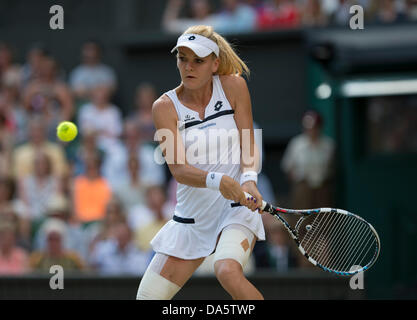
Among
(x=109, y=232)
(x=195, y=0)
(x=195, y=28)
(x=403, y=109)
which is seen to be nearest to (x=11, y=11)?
(x=195, y=0)

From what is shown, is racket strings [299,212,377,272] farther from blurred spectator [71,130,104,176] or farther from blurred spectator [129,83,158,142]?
blurred spectator [71,130,104,176]

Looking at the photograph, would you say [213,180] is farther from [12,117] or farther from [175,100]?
[12,117]

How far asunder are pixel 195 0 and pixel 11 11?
119 inches

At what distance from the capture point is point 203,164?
15.8 ft

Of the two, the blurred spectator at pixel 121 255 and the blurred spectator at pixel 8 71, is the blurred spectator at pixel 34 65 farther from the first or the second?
the blurred spectator at pixel 121 255

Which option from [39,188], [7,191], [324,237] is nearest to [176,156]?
[324,237]

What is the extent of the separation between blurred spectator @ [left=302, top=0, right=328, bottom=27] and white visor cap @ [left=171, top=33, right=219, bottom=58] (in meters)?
5.48

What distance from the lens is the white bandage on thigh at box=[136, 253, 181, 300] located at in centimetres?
480

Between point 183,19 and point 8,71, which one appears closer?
point 8,71

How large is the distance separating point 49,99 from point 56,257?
8.45 feet

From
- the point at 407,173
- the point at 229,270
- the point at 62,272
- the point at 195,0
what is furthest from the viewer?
the point at 195,0

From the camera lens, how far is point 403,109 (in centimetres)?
903

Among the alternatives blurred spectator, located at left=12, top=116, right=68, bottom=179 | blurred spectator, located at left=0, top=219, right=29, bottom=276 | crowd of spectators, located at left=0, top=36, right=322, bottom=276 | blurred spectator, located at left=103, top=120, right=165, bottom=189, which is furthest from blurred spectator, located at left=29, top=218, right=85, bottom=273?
blurred spectator, located at left=12, top=116, right=68, bottom=179
